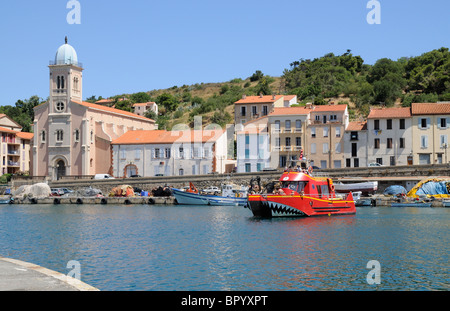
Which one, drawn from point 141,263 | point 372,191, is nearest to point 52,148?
point 372,191

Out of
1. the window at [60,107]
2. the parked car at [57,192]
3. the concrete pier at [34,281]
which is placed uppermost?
the window at [60,107]

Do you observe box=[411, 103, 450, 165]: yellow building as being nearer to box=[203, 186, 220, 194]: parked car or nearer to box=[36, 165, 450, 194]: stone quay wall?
box=[36, 165, 450, 194]: stone quay wall

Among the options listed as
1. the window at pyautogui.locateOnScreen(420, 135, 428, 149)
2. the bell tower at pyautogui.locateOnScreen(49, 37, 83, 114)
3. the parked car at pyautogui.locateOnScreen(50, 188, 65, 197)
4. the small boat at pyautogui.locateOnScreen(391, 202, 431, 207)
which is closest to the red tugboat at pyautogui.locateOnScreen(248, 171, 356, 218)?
the small boat at pyautogui.locateOnScreen(391, 202, 431, 207)

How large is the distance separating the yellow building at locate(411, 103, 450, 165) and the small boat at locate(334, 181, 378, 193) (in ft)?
27.8

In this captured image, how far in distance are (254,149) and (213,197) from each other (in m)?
14.7

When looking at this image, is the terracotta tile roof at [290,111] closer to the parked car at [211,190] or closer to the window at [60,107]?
the parked car at [211,190]

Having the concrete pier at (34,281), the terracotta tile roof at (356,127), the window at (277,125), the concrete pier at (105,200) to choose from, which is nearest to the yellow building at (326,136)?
the terracotta tile roof at (356,127)

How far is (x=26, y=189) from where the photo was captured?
278 ft

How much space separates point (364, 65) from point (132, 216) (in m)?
108

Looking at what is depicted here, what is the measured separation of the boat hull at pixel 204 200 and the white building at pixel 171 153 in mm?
11928

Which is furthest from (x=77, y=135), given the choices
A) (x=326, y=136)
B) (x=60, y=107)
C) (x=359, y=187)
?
(x=359, y=187)

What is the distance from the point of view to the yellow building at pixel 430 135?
76.9m
